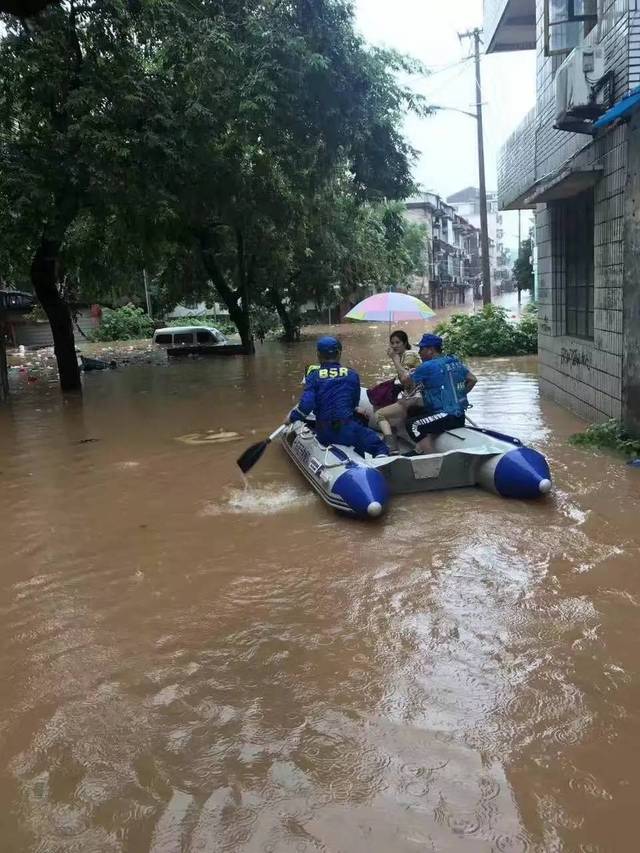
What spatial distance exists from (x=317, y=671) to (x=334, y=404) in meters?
3.45

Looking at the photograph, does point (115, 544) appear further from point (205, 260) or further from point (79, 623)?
point (205, 260)

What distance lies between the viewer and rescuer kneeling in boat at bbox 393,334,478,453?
7227 mm

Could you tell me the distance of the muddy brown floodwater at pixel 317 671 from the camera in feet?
9.32

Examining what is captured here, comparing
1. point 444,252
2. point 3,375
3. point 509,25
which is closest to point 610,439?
point 509,25

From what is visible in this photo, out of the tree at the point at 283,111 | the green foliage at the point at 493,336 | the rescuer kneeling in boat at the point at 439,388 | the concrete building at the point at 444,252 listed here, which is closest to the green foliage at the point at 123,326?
the green foliage at the point at 493,336

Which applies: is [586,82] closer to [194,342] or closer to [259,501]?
[259,501]

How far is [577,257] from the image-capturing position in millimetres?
10820

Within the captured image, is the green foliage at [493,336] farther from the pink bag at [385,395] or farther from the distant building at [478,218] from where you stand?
the distant building at [478,218]

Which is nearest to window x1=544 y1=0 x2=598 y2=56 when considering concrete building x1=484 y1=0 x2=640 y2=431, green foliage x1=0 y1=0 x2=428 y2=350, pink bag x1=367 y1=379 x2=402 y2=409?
concrete building x1=484 y1=0 x2=640 y2=431

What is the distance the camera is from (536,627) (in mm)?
4254

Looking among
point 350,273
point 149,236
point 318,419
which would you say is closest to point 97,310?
point 350,273

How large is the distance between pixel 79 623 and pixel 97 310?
120 ft

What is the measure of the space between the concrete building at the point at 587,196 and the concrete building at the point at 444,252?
42062mm

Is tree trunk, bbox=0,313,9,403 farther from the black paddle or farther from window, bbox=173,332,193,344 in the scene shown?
window, bbox=173,332,193,344
